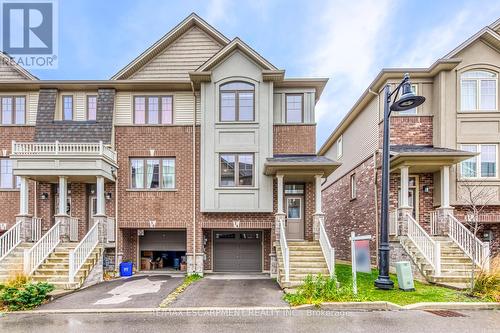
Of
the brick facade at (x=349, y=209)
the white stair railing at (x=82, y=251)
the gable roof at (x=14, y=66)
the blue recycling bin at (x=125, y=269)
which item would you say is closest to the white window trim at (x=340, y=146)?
the brick facade at (x=349, y=209)

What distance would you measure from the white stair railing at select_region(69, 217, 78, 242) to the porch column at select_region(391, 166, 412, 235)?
13153 millimetres

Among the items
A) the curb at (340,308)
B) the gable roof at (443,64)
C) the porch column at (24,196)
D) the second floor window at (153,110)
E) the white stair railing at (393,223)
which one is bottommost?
the curb at (340,308)

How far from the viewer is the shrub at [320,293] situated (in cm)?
873

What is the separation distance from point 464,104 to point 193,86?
11589 mm

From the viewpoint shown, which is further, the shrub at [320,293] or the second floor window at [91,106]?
the second floor window at [91,106]

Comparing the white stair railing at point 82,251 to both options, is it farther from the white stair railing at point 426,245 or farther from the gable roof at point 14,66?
the white stair railing at point 426,245

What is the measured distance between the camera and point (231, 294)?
10.2 metres

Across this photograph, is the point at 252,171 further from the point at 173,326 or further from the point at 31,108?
the point at 31,108

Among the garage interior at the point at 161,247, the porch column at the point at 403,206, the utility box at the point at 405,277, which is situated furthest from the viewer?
the garage interior at the point at 161,247

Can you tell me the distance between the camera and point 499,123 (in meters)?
14.0

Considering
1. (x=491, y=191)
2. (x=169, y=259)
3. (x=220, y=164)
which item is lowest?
(x=169, y=259)

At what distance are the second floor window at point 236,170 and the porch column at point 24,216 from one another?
7.76 metres

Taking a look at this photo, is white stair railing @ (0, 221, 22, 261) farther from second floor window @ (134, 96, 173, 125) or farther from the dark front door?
the dark front door

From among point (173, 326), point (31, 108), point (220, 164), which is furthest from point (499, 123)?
point (31, 108)
